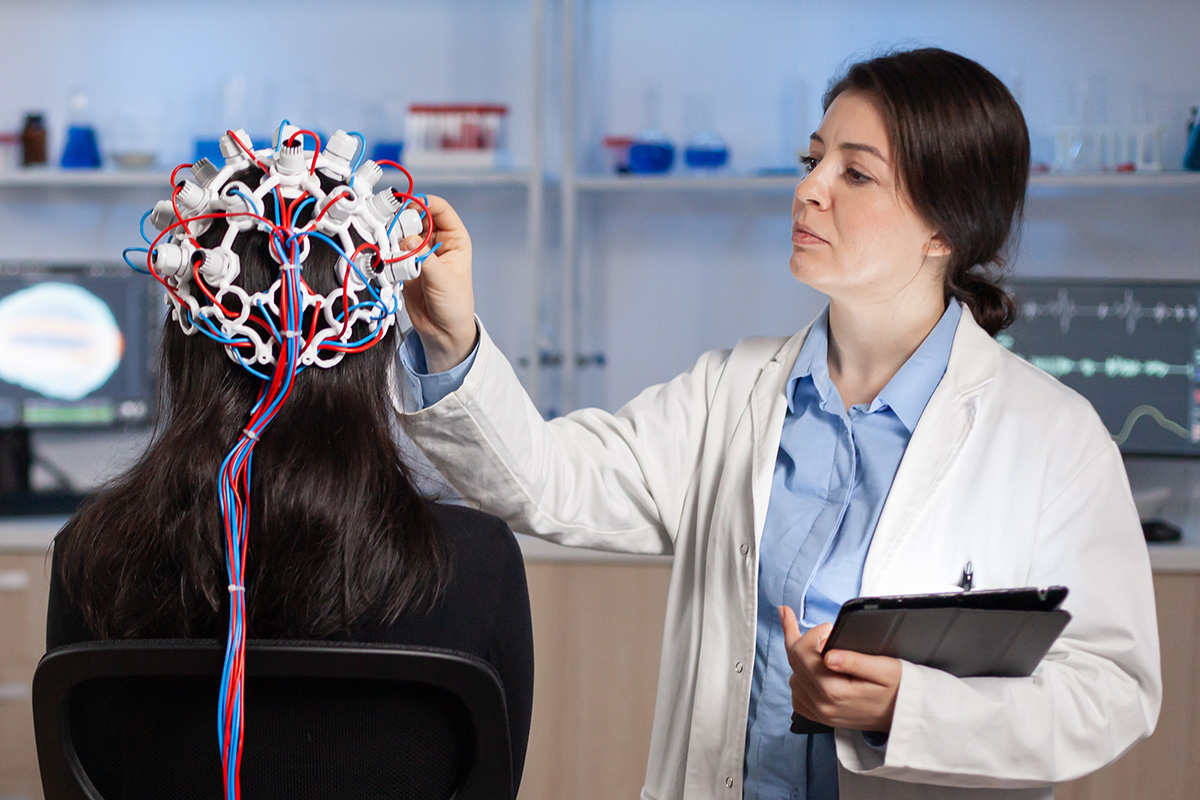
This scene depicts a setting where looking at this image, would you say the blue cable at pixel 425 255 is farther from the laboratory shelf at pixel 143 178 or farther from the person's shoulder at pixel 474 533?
the laboratory shelf at pixel 143 178

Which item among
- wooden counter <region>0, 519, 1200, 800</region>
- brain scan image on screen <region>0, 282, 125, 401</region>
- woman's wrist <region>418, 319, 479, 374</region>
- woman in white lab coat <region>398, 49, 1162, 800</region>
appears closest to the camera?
woman in white lab coat <region>398, 49, 1162, 800</region>

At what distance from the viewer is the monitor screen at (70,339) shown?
2.36m

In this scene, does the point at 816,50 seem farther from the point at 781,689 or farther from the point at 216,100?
the point at 781,689

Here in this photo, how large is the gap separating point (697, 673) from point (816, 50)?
5.95 feet

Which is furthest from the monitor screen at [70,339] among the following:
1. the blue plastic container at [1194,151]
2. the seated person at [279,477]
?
the blue plastic container at [1194,151]

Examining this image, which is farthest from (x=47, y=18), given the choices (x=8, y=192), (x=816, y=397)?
(x=816, y=397)

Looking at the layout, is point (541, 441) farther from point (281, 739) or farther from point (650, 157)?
point (650, 157)

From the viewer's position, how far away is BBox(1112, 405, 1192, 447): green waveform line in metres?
2.18

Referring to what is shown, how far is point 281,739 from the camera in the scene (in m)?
0.74

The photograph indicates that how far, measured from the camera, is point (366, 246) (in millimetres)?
837

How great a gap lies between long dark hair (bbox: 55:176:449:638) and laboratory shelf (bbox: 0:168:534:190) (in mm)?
1500

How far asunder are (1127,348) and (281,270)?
6.59 ft

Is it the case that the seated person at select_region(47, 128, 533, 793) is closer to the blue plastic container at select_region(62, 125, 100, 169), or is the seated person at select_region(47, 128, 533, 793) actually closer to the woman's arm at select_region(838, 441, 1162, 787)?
the woman's arm at select_region(838, 441, 1162, 787)

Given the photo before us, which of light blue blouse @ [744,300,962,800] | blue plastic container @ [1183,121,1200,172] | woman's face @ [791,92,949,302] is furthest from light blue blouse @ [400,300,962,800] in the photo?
blue plastic container @ [1183,121,1200,172]
